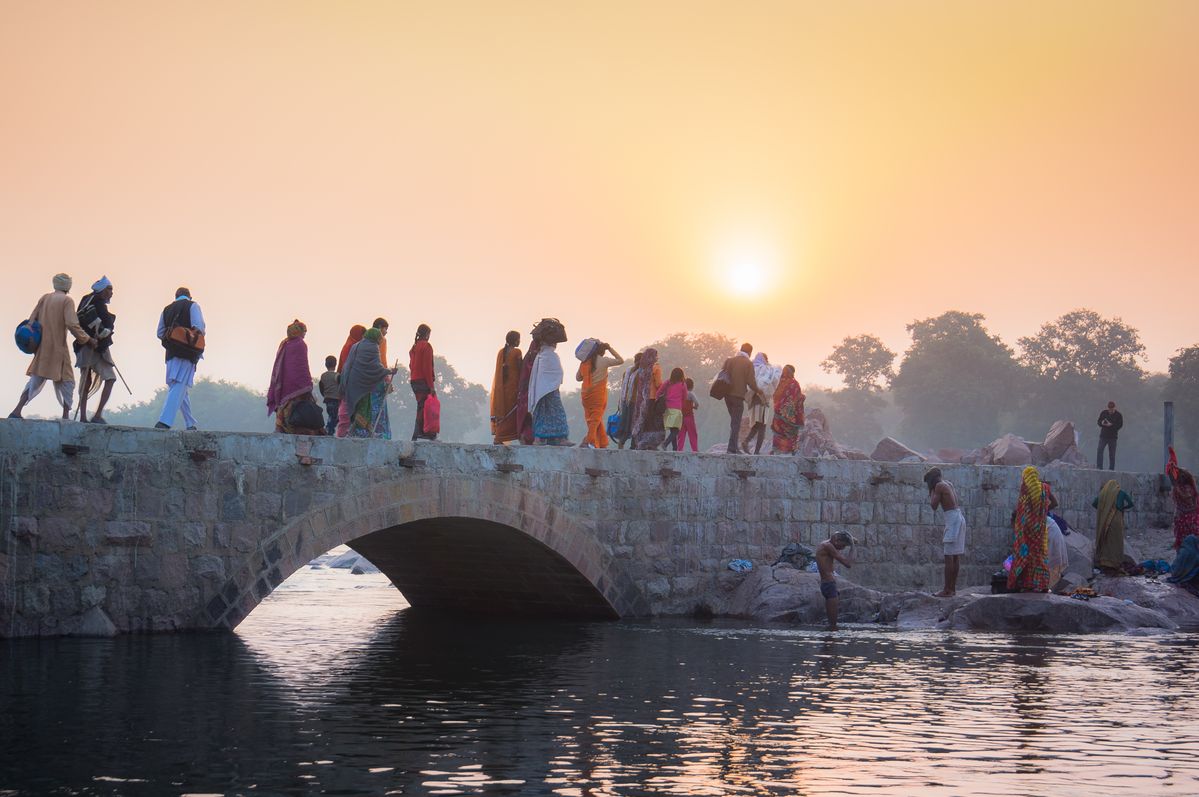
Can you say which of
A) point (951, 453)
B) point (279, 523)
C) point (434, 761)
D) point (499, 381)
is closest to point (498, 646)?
point (279, 523)

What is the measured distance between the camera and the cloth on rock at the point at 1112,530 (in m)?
23.3

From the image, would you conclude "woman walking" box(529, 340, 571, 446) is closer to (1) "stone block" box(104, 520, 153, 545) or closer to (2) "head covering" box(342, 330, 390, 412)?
(2) "head covering" box(342, 330, 390, 412)

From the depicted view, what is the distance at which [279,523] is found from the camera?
16.0 meters

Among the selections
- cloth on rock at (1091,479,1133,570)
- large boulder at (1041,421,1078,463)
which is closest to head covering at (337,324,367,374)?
cloth on rock at (1091,479,1133,570)

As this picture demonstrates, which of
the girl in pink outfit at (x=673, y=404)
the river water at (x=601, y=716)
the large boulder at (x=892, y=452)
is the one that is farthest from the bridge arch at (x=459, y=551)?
the large boulder at (x=892, y=452)

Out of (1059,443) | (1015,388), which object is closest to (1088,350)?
(1015,388)

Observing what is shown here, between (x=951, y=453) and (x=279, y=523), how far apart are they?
144 feet

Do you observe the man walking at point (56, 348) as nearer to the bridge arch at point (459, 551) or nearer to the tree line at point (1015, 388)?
the bridge arch at point (459, 551)

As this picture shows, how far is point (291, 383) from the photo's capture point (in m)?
17.5

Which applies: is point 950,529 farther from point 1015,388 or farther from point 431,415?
point 1015,388

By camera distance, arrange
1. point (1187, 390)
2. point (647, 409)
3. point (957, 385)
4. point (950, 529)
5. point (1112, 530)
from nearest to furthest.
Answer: point (950, 529) < point (647, 409) < point (1112, 530) < point (1187, 390) < point (957, 385)

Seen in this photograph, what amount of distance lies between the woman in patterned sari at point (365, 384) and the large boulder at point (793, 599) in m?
5.64

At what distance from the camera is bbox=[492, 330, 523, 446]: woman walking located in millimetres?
20547

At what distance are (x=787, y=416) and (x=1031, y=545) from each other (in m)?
6.05
